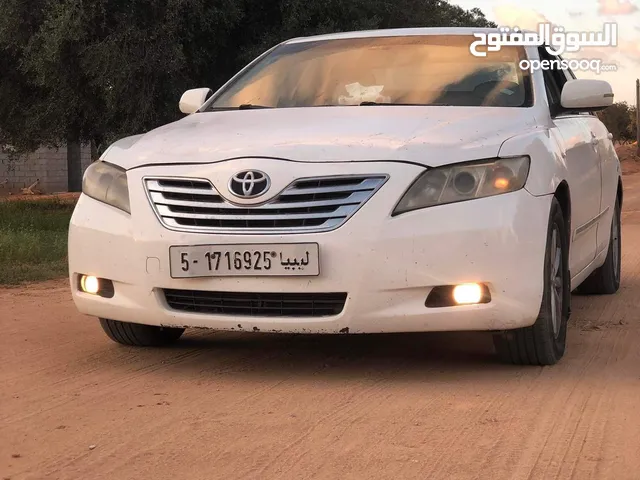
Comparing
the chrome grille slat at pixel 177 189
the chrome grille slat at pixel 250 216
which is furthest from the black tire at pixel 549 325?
the chrome grille slat at pixel 177 189

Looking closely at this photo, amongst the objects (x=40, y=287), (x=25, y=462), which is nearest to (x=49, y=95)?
(x=40, y=287)

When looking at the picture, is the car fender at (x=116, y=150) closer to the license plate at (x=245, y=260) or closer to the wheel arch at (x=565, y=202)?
the license plate at (x=245, y=260)

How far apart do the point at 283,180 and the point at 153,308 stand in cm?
80

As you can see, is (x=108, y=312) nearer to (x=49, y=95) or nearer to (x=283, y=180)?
(x=283, y=180)

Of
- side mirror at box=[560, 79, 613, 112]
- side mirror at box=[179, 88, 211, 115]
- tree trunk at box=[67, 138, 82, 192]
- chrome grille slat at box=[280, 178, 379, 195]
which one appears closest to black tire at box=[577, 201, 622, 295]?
side mirror at box=[560, 79, 613, 112]

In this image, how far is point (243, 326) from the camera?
4.92m

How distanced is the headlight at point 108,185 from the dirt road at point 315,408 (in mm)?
746

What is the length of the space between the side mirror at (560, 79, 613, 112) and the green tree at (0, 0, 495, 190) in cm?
1148

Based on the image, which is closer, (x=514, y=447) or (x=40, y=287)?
(x=514, y=447)

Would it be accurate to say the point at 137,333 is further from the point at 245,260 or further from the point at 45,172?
the point at 45,172

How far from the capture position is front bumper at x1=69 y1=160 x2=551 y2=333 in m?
4.70

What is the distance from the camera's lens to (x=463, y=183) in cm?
481

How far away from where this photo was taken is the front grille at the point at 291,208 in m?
4.75

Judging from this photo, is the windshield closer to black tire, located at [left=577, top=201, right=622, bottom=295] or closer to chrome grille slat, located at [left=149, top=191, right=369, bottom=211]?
chrome grille slat, located at [left=149, top=191, right=369, bottom=211]
